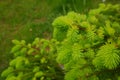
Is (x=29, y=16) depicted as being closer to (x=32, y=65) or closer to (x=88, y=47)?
(x=32, y=65)

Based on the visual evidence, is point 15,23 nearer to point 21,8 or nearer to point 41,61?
point 21,8

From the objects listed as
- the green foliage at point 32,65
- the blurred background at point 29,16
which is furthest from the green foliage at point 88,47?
the blurred background at point 29,16

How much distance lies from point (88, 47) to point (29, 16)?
700 centimetres

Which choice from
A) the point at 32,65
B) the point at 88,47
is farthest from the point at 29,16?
the point at 88,47

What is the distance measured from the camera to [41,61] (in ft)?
10.2

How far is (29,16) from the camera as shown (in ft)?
28.5

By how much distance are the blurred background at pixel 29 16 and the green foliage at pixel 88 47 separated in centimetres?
484

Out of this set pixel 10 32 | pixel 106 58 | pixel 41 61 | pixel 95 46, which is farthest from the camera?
pixel 10 32

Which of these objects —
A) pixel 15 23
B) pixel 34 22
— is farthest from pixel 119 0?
pixel 15 23

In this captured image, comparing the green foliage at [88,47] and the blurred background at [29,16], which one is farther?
the blurred background at [29,16]

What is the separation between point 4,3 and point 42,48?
6708mm

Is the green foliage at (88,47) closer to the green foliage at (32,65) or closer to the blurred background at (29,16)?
the green foliage at (32,65)

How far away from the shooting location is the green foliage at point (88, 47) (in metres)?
1.60

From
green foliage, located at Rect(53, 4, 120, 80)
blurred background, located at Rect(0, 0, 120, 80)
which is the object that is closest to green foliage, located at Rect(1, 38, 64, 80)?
green foliage, located at Rect(53, 4, 120, 80)
